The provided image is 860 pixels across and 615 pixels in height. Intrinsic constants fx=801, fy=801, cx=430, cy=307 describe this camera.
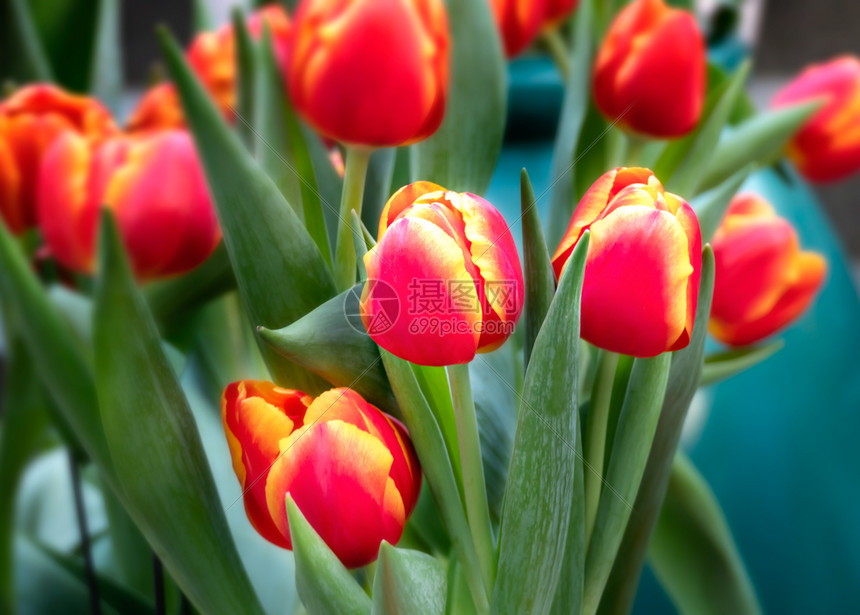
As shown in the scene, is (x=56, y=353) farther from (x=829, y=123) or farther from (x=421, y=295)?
(x=829, y=123)

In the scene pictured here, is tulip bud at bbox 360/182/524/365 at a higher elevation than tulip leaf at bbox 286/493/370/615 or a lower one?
higher

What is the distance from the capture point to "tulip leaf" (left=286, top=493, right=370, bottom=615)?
122 millimetres

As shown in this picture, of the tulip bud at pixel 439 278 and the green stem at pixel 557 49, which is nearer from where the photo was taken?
the tulip bud at pixel 439 278

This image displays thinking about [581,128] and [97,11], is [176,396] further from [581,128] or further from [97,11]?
[97,11]

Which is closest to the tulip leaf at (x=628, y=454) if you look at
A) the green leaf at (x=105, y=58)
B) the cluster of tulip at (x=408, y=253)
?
the cluster of tulip at (x=408, y=253)

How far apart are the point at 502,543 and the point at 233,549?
0.05 m

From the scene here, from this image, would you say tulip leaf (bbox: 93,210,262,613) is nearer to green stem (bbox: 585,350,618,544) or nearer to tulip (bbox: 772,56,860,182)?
green stem (bbox: 585,350,618,544)

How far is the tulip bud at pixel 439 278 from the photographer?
11 cm

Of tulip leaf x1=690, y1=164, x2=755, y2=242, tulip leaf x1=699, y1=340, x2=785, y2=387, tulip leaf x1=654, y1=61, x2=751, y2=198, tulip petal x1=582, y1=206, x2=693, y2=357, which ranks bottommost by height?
tulip leaf x1=699, y1=340, x2=785, y2=387

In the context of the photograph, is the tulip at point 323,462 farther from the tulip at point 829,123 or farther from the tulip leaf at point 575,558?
the tulip at point 829,123

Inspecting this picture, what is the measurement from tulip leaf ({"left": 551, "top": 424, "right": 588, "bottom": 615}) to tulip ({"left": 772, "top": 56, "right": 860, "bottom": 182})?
161mm

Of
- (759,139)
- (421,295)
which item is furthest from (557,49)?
(421,295)

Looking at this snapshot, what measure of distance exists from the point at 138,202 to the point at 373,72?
0.18 ft

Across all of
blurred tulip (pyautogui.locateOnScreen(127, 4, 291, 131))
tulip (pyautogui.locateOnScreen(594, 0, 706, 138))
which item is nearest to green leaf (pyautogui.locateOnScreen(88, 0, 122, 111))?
blurred tulip (pyautogui.locateOnScreen(127, 4, 291, 131))
